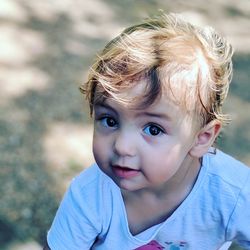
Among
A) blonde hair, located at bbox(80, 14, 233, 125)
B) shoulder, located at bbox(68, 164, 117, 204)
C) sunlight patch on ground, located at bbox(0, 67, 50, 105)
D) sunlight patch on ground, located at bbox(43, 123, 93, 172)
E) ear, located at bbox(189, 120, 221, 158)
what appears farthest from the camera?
sunlight patch on ground, located at bbox(0, 67, 50, 105)

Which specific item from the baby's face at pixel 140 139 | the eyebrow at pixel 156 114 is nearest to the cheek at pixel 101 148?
the baby's face at pixel 140 139

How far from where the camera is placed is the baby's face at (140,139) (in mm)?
1193

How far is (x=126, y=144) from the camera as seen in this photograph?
120 centimetres

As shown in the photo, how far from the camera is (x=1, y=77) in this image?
2375mm

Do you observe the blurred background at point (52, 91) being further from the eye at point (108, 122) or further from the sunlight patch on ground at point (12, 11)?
the eye at point (108, 122)

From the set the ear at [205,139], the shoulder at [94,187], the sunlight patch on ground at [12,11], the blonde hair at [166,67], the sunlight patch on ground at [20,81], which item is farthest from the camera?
the sunlight patch on ground at [12,11]

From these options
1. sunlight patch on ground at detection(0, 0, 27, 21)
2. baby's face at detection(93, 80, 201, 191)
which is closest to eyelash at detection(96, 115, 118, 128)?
baby's face at detection(93, 80, 201, 191)

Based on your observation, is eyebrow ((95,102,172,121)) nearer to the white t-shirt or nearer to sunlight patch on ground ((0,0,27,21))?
the white t-shirt

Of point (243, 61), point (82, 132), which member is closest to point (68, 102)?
point (82, 132)

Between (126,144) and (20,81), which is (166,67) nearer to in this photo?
(126,144)

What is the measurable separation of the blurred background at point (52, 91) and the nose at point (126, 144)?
75 cm

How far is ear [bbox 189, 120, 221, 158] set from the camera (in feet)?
4.31

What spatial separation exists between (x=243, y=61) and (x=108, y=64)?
1540mm

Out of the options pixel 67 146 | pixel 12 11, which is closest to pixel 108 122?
pixel 67 146
